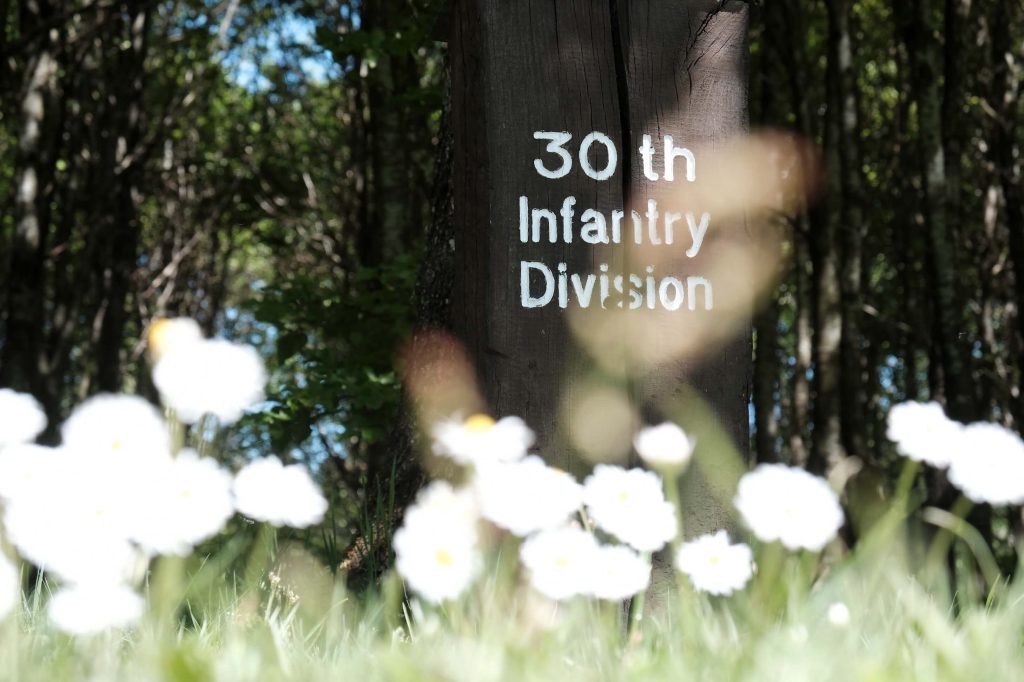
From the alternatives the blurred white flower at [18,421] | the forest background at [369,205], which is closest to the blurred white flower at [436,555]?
the blurred white flower at [18,421]

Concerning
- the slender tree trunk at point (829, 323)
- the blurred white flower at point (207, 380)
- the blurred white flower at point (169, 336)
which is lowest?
the slender tree trunk at point (829, 323)

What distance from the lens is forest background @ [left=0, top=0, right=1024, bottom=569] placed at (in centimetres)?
701

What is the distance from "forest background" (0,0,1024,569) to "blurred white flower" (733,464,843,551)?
1562 millimetres

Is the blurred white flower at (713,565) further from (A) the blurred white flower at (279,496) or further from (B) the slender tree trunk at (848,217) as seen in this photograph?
(B) the slender tree trunk at (848,217)

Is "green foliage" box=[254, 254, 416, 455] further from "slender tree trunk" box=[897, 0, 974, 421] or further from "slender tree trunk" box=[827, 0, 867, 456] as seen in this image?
"slender tree trunk" box=[827, 0, 867, 456]

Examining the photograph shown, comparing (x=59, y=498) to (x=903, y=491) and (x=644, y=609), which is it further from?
(x=644, y=609)

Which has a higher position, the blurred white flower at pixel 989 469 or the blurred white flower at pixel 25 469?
the blurred white flower at pixel 25 469

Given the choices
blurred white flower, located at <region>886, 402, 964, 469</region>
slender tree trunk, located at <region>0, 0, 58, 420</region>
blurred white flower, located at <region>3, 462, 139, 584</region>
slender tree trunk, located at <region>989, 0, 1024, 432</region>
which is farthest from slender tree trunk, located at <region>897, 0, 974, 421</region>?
slender tree trunk, located at <region>0, 0, 58, 420</region>

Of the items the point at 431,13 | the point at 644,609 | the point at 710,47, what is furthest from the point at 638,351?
the point at 431,13

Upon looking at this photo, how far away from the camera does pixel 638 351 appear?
10.3 feet

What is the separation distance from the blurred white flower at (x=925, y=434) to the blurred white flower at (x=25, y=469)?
1.28 meters

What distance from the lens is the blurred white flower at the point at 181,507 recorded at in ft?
5.02

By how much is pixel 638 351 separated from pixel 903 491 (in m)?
1.55

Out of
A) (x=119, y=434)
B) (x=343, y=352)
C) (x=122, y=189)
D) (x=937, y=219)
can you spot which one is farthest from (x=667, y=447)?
(x=122, y=189)
